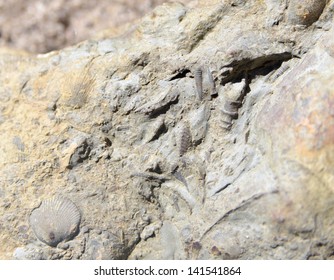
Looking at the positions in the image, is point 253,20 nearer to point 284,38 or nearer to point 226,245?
point 284,38

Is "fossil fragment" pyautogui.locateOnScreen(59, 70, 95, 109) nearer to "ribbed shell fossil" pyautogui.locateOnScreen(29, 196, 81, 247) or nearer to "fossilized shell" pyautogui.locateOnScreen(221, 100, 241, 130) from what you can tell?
"ribbed shell fossil" pyautogui.locateOnScreen(29, 196, 81, 247)

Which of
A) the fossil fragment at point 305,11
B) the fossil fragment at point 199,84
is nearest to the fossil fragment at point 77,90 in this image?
Answer: the fossil fragment at point 199,84

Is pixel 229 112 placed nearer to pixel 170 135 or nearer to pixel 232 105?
pixel 232 105

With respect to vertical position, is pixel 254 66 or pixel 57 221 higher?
pixel 254 66

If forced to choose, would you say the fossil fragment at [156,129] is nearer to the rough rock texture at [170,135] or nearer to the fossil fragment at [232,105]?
the rough rock texture at [170,135]

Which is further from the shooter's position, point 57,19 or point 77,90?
point 57,19

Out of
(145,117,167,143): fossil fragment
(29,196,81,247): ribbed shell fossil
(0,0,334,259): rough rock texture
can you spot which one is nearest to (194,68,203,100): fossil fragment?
(0,0,334,259): rough rock texture

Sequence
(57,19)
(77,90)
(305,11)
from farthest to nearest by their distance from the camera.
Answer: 1. (57,19)
2. (77,90)
3. (305,11)

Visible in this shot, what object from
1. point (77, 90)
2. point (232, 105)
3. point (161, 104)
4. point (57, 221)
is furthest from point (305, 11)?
point (57, 221)

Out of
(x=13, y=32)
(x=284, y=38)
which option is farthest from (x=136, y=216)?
(x=13, y=32)
